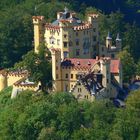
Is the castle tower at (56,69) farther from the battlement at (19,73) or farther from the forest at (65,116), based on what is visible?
the battlement at (19,73)

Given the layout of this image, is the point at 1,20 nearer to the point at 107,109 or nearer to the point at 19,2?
the point at 19,2

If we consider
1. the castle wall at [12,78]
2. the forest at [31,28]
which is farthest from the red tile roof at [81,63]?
the castle wall at [12,78]

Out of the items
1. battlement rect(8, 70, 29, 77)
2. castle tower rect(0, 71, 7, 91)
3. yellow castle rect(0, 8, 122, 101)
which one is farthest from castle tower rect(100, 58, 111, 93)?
castle tower rect(0, 71, 7, 91)

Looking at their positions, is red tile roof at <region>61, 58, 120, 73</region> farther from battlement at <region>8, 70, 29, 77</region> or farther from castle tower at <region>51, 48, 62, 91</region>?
battlement at <region>8, 70, 29, 77</region>

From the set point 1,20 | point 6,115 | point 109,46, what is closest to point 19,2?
point 1,20

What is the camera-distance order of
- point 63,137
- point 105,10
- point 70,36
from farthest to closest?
point 105,10 → point 70,36 → point 63,137

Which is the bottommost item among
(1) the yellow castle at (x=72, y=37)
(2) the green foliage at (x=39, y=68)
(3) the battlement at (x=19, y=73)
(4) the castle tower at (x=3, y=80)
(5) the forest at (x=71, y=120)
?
(5) the forest at (x=71, y=120)
